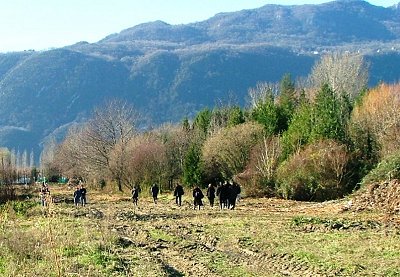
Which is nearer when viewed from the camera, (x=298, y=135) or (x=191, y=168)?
(x=298, y=135)

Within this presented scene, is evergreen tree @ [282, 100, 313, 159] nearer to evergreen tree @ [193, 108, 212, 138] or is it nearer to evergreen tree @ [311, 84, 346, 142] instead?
evergreen tree @ [311, 84, 346, 142]

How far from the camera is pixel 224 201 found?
3222 cm

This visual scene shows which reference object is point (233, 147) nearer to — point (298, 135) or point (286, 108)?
point (298, 135)

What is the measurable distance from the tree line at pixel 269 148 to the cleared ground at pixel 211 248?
16983 mm

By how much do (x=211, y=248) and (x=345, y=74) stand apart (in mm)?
70074

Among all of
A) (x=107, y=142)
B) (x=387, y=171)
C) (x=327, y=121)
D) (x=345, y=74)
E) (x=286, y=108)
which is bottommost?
(x=387, y=171)

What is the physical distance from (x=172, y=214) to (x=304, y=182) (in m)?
16.2

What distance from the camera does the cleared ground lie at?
14.2m

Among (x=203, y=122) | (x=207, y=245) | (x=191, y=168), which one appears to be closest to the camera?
(x=207, y=245)

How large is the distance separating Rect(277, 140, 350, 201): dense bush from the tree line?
8 centimetres

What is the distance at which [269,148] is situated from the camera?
1897 inches

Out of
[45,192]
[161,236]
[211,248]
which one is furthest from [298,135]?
[45,192]

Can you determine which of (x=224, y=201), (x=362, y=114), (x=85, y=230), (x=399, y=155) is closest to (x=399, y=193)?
(x=399, y=155)

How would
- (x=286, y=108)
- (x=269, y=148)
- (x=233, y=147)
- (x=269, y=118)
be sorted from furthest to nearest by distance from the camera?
(x=286, y=108) → (x=269, y=118) → (x=233, y=147) → (x=269, y=148)
